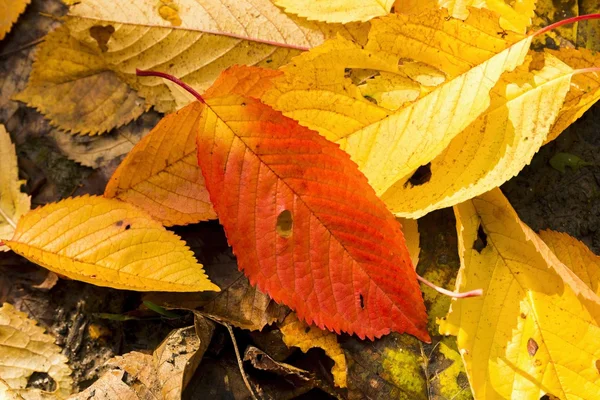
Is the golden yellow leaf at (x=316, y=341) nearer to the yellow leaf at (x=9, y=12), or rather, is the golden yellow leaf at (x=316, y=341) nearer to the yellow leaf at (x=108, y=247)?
the yellow leaf at (x=108, y=247)

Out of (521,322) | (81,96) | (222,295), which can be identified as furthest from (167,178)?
(521,322)

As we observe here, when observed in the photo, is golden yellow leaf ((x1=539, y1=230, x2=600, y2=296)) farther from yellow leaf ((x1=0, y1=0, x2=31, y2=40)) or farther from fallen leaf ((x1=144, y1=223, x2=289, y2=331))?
yellow leaf ((x1=0, y1=0, x2=31, y2=40))

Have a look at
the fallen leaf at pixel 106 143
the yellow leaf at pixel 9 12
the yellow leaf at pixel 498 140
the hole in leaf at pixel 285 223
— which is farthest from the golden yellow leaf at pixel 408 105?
the yellow leaf at pixel 9 12

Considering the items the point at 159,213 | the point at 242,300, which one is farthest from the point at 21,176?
the point at 242,300

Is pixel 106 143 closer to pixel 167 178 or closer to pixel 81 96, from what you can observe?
pixel 81 96

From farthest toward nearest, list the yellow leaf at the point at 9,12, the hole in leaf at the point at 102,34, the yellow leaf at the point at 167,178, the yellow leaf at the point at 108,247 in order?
1. the yellow leaf at the point at 9,12
2. the hole in leaf at the point at 102,34
3. the yellow leaf at the point at 167,178
4. the yellow leaf at the point at 108,247

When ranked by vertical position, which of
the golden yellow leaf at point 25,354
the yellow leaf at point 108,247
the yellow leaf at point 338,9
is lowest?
the golden yellow leaf at point 25,354

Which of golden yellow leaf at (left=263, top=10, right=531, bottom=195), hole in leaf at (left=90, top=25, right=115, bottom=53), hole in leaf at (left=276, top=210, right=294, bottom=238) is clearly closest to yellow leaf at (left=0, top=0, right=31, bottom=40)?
hole in leaf at (left=90, top=25, right=115, bottom=53)

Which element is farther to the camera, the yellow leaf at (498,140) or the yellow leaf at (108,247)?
the yellow leaf at (108,247)
